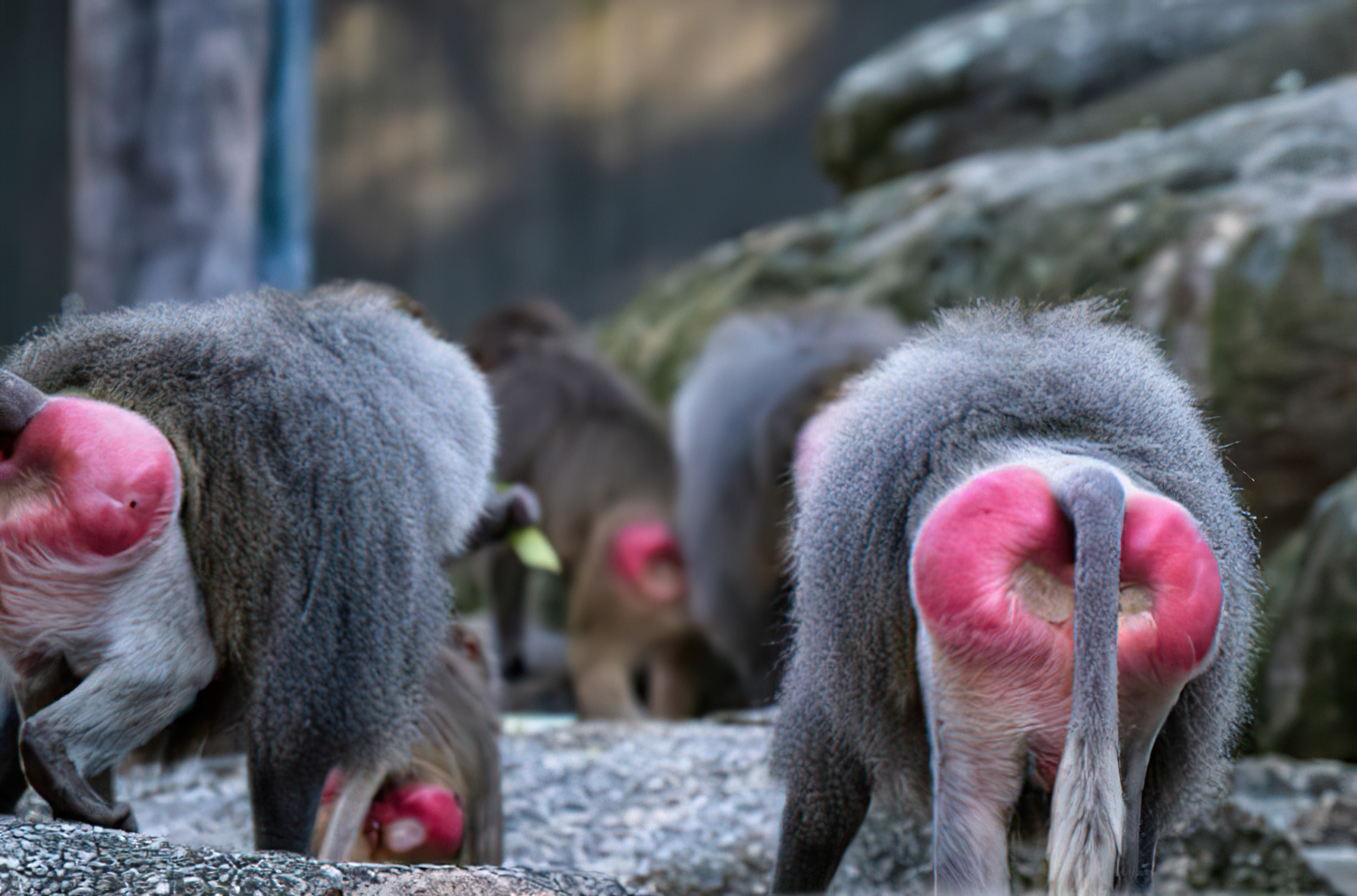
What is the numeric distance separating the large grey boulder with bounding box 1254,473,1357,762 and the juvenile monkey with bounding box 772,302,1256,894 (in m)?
1.84

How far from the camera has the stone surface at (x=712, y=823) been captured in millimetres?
2523

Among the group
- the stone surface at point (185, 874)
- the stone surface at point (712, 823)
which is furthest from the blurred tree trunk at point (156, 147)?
the stone surface at point (185, 874)

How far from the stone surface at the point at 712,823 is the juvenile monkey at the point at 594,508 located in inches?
36.7

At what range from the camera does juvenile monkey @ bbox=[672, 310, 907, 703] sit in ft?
11.8

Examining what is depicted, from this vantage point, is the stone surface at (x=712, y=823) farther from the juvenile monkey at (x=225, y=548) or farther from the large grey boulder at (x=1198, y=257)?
the large grey boulder at (x=1198, y=257)

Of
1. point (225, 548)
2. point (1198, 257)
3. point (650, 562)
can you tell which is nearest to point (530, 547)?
point (225, 548)

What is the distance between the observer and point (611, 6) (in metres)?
8.44

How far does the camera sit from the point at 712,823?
269 centimetres

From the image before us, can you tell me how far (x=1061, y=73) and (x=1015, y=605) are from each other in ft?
18.3

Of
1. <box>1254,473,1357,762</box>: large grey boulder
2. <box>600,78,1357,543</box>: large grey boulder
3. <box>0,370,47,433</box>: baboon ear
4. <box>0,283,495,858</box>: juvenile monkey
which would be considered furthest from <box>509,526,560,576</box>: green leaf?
<box>1254,473,1357,762</box>: large grey boulder

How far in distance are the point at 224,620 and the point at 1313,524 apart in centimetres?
325

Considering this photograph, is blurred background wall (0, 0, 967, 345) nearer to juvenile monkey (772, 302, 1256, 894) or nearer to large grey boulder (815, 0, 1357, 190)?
large grey boulder (815, 0, 1357, 190)

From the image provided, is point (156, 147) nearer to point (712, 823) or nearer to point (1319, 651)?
point (712, 823)

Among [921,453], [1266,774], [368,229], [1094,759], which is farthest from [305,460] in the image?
[368,229]
